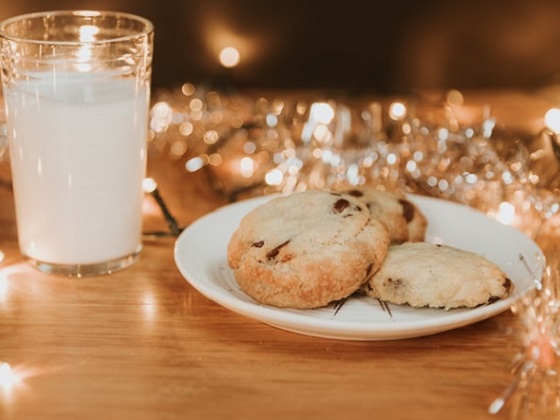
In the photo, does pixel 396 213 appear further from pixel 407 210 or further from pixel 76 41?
pixel 76 41

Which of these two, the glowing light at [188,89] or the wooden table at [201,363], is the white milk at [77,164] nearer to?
the wooden table at [201,363]

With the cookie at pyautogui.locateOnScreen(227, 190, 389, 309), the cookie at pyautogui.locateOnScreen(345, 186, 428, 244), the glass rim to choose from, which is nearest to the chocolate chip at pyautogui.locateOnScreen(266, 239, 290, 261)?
the cookie at pyautogui.locateOnScreen(227, 190, 389, 309)

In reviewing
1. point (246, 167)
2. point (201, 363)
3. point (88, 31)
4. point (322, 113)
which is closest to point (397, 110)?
point (322, 113)

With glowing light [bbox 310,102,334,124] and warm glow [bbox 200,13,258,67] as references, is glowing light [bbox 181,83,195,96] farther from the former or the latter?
glowing light [bbox 310,102,334,124]

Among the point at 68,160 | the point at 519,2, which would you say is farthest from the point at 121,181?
the point at 519,2

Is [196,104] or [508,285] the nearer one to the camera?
[508,285]

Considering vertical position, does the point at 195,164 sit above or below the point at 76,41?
below
